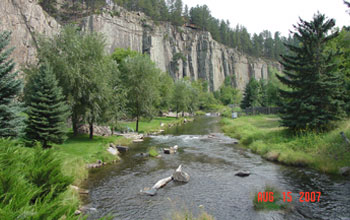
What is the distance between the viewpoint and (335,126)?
1798 centimetres

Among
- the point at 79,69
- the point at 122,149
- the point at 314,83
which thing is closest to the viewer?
the point at 314,83

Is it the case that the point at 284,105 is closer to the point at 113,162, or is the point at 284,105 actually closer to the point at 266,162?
the point at 266,162

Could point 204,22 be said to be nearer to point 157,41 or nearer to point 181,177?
point 157,41

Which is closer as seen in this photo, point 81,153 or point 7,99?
point 7,99

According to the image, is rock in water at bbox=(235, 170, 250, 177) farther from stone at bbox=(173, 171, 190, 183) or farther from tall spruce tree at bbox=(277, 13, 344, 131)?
tall spruce tree at bbox=(277, 13, 344, 131)

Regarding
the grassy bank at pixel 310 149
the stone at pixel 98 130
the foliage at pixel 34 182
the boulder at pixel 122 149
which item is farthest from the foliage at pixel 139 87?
the foliage at pixel 34 182

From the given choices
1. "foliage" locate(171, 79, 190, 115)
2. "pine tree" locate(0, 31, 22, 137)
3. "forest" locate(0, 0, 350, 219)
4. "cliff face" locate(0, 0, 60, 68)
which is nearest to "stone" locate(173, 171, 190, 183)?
"forest" locate(0, 0, 350, 219)

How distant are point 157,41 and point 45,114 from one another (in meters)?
82.6

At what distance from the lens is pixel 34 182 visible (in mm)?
5859

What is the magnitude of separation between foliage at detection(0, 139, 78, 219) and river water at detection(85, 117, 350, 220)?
7.53ft

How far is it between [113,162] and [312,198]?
39.4 feet

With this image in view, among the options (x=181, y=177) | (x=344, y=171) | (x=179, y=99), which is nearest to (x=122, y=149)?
(x=181, y=177)

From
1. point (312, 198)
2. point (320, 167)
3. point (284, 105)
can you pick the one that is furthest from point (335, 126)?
point (312, 198)
